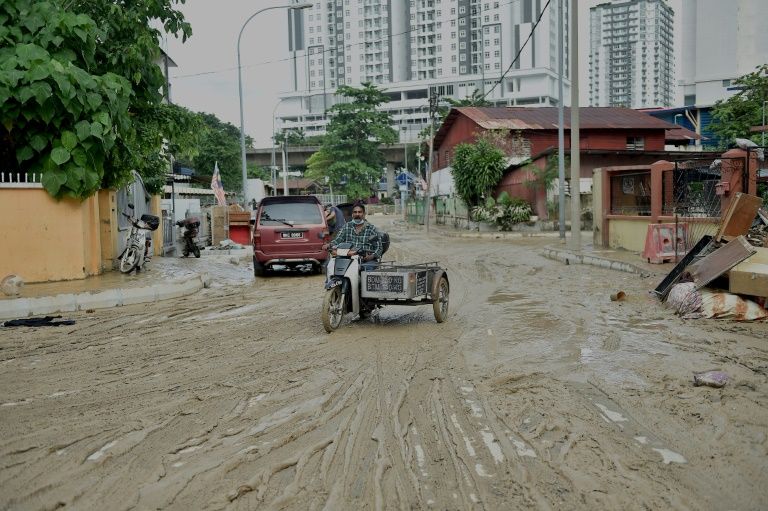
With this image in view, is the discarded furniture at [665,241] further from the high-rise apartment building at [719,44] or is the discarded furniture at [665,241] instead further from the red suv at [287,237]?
the high-rise apartment building at [719,44]

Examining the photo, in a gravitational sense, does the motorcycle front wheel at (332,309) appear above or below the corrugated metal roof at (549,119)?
below

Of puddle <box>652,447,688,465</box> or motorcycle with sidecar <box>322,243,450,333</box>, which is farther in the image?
motorcycle with sidecar <box>322,243,450,333</box>

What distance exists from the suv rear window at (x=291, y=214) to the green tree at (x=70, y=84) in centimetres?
313

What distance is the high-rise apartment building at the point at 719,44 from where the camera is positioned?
56.2 m

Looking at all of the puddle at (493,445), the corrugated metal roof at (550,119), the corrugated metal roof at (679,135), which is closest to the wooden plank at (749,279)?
the puddle at (493,445)

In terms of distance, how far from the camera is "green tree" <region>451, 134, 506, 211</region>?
129ft

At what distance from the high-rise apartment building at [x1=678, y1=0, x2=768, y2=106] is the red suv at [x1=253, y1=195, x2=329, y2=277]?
48243mm

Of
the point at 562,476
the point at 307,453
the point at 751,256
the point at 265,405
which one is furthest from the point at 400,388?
the point at 751,256

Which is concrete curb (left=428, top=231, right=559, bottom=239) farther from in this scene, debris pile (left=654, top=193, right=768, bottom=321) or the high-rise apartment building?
the high-rise apartment building

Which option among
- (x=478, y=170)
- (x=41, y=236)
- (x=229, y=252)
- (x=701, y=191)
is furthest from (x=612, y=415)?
(x=478, y=170)

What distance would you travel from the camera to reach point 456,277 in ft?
54.5

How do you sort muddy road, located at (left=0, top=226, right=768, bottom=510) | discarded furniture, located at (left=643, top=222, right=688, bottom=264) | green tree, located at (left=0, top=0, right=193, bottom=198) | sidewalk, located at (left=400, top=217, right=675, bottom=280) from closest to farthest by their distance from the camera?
muddy road, located at (left=0, top=226, right=768, bottom=510)
green tree, located at (left=0, top=0, right=193, bottom=198)
sidewalk, located at (left=400, top=217, right=675, bottom=280)
discarded furniture, located at (left=643, top=222, right=688, bottom=264)

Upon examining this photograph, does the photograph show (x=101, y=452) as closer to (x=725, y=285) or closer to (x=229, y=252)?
(x=725, y=285)

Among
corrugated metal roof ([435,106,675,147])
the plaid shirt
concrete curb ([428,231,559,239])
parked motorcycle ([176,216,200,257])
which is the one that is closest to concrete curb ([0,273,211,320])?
the plaid shirt
